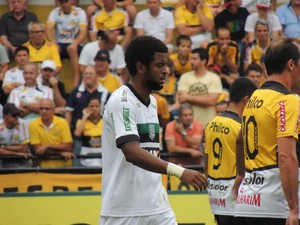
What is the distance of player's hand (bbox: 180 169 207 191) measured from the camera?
19.0 feet

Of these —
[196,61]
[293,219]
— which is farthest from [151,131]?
[196,61]

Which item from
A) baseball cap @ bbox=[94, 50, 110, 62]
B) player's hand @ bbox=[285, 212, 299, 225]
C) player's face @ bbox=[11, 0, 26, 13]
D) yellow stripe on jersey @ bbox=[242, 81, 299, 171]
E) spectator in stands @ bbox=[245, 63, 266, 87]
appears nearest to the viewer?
player's hand @ bbox=[285, 212, 299, 225]

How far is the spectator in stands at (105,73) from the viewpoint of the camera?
14.1m

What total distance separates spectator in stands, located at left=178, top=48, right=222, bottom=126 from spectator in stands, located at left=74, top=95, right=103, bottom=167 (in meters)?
1.63

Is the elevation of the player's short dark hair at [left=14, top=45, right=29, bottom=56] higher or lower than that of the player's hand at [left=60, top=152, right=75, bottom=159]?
higher

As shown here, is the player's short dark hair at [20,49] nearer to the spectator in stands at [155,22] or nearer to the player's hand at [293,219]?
the spectator in stands at [155,22]

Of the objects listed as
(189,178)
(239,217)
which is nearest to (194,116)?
(239,217)

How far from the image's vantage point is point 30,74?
13531mm

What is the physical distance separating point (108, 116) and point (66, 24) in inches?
359

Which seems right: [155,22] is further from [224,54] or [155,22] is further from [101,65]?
[101,65]

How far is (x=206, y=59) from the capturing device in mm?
14070

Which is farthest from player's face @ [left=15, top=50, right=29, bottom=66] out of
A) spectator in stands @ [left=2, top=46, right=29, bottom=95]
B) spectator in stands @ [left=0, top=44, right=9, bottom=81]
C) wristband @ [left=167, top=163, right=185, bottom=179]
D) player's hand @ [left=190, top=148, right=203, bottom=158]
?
wristband @ [left=167, top=163, right=185, bottom=179]

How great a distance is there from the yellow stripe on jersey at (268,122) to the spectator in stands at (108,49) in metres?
8.22

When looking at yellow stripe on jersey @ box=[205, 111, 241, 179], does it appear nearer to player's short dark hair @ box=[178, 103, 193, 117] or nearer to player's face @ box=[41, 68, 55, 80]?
player's short dark hair @ box=[178, 103, 193, 117]
